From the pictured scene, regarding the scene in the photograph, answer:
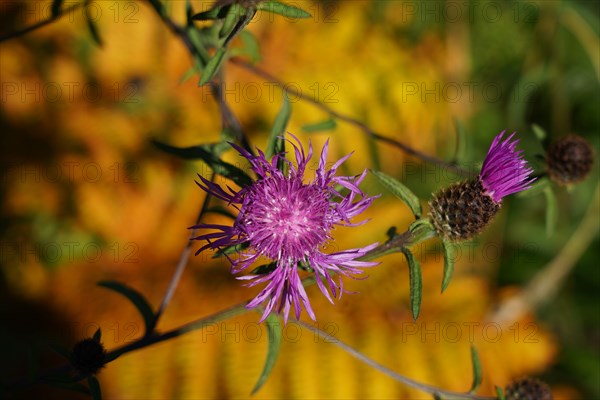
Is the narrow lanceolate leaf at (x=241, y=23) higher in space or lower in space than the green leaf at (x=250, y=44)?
lower

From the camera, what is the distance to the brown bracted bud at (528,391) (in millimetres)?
1072

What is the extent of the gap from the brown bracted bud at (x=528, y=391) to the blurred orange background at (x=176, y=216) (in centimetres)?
66

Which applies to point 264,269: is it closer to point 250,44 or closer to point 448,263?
point 448,263

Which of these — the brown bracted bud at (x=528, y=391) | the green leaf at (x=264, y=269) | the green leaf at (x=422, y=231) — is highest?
the green leaf at (x=422, y=231)

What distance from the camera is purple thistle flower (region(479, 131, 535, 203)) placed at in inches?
32.0

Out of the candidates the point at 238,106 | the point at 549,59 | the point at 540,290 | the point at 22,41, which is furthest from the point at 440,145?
the point at 22,41

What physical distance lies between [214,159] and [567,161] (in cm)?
67

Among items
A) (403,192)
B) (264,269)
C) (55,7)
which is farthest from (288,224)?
(55,7)

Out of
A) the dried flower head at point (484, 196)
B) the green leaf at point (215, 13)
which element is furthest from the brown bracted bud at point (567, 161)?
the green leaf at point (215, 13)

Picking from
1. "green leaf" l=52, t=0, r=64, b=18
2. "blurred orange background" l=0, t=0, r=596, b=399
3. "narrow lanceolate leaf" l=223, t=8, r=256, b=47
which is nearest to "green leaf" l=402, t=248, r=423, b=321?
"narrow lanceolate leaf" l=223, t=8, r=256, b=47

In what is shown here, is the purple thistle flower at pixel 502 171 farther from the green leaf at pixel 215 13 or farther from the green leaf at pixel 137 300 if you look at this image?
the green leaf at pixel 137 300

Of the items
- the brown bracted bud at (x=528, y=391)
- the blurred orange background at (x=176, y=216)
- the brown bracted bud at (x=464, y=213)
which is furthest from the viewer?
the blurred orange background at (x=176, y=216)

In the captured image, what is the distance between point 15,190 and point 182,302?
588 millimetres

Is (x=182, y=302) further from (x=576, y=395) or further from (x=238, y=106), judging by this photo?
(x=576, y=395)
